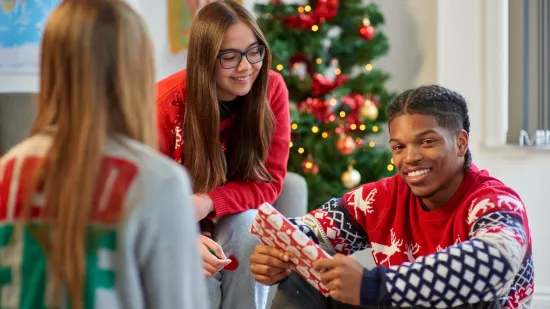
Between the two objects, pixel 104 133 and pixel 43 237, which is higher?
pixel 104 133

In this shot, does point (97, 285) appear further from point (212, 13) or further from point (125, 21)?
point (212, 13)

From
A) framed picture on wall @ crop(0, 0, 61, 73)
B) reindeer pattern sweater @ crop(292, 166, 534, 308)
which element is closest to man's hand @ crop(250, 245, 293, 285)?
reindeer pattern sweater @ crop(292, 166, 534, 308)

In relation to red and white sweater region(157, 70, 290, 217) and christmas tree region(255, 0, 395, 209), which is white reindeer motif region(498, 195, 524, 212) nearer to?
red and white sweater region(157, 70, 290, 217)

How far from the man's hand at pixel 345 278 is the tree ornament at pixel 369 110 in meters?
2.29

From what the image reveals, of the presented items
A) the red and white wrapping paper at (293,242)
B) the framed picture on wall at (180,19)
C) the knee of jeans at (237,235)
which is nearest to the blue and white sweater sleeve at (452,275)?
the red and white wrapping paper at (293,242)

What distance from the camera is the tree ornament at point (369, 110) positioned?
152 inches

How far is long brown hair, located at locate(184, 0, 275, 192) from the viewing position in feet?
7.70

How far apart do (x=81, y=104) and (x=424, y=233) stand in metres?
0.92

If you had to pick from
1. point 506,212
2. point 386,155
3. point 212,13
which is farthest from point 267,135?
point 386,155

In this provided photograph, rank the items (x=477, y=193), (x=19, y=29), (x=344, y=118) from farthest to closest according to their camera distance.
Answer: (x=344, y=118)
(x=19, y=29)
(x=477, y=193)

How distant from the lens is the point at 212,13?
2350 millimetres

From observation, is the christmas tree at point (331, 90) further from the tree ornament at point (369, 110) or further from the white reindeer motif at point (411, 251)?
the white reindeer motif at point (411, 251)

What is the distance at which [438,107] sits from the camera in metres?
1.85

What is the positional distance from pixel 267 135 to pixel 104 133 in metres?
1.31
